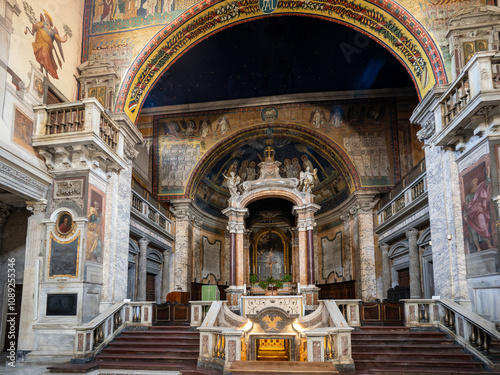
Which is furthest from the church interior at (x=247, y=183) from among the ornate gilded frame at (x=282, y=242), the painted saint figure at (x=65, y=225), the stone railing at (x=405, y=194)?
the ornate gilded frame at (x=282, y=242)

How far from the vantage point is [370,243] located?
723 inches

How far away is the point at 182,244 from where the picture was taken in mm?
19406

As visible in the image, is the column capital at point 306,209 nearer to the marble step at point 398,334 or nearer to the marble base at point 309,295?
the marble base at point 309,295

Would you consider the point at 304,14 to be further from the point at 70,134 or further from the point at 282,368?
the point at 282,368

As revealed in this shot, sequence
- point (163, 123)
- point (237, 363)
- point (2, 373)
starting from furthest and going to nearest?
point (163, 123), point (2, 373), point (237, 363)

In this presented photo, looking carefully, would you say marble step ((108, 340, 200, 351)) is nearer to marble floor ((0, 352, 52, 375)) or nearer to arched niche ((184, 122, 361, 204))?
marble floor ((0, 352, 52, 375))

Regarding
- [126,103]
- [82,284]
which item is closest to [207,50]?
[126,103]

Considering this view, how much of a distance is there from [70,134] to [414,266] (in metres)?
11.2

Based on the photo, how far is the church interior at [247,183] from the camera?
30.3 feet

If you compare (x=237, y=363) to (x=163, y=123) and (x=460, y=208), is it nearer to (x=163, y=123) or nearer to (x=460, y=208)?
(x=460, y=208)

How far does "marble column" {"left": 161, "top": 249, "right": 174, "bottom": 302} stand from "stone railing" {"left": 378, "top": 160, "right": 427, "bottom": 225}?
9.31 meters

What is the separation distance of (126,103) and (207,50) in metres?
6.27

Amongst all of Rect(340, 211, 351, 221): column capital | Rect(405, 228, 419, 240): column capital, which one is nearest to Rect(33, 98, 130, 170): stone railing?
Rect(405, 228, 419, 240): column capital

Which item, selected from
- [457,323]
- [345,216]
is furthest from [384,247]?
[457,323]
